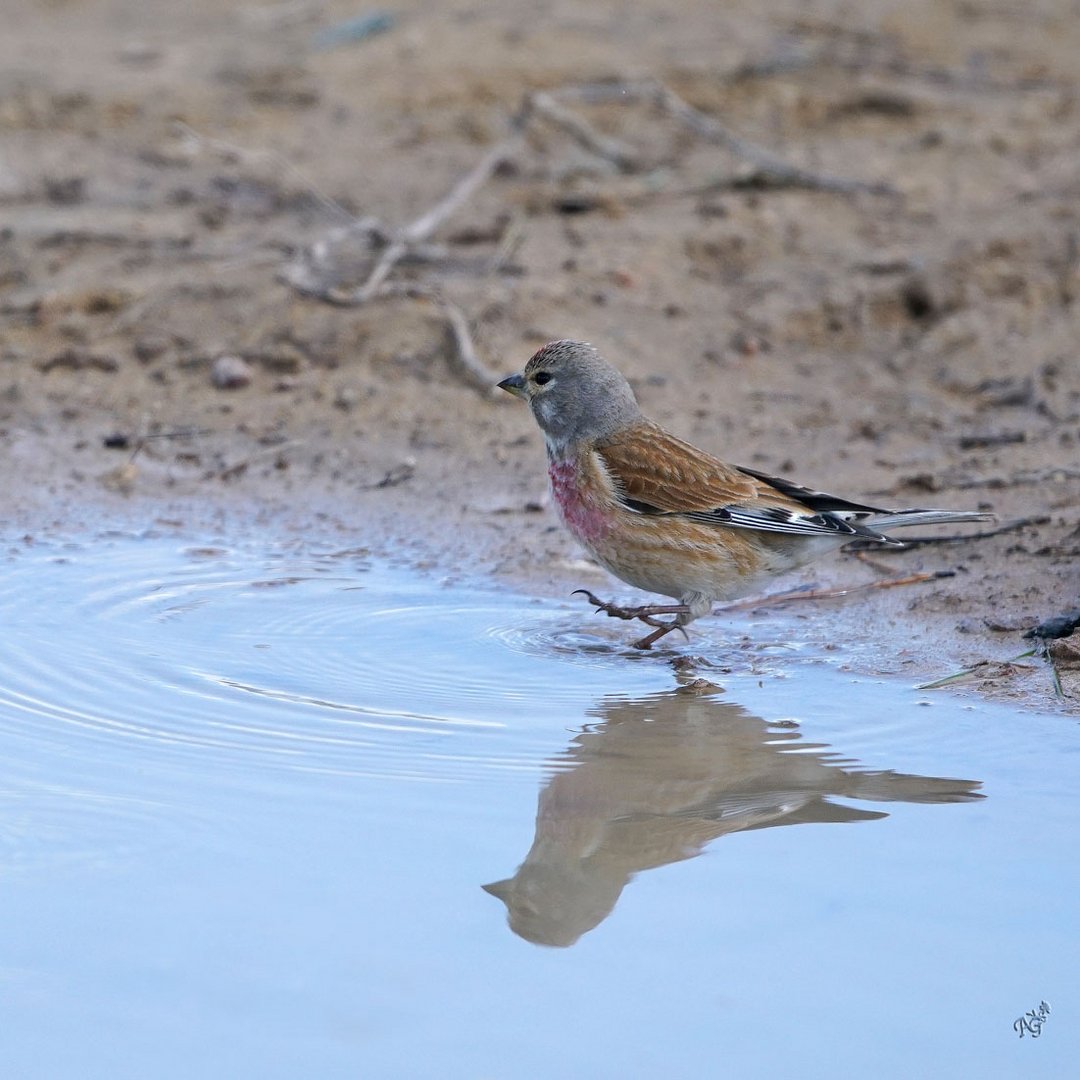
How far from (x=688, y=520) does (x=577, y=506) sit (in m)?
0.37

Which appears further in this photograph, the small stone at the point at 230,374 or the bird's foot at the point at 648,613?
the small stone at the point at 230,374

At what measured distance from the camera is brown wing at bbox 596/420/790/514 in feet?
17.6

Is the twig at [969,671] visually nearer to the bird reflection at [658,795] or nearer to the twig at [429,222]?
the bird reflection at [658,795]

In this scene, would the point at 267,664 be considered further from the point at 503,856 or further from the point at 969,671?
the point at 969,671

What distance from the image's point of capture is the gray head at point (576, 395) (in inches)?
223

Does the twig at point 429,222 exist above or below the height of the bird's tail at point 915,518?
above

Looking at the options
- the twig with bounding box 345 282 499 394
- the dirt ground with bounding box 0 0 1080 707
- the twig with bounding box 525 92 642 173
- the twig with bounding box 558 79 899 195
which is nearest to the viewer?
the dirt ground with bounding box 0 0 1080 707

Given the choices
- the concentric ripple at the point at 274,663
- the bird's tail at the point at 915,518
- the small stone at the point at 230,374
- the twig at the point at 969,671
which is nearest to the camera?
the concentric ripple at the point at 274,663

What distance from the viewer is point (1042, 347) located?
7617 mm

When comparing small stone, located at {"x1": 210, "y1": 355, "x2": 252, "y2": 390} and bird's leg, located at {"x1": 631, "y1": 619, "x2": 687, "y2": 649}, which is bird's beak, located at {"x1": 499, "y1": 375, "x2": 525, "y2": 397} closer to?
bird's leg, located at {"x1": 631, "y1": 619, "x2": 687, "y2": 649}

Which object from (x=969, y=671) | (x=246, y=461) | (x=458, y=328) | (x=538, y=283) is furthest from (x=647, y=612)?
(x=538, y=283)
